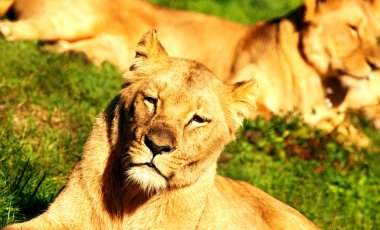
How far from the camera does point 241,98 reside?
179 inches

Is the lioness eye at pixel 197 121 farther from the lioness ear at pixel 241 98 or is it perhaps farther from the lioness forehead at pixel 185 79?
the lioness ear at pixel 241 98

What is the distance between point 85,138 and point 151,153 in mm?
2044

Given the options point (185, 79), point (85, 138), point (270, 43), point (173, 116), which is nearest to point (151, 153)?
point (173, 116)

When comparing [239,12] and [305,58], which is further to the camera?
[239,12]

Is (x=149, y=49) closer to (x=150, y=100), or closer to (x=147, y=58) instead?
(x=147, y=58)

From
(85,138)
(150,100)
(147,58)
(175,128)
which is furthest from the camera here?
(85,138)

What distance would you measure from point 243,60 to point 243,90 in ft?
13.1

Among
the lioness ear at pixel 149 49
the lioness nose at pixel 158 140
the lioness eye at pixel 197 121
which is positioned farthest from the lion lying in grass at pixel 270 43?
the lioness nose at pixel 158 140

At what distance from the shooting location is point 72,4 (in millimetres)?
8242

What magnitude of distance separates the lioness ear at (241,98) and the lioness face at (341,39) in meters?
3.76

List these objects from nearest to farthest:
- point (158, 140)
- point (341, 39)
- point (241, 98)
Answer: point (158, 140), point (241, 98), point (341, 39)

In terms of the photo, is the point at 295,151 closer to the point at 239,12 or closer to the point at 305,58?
the point at 305,58

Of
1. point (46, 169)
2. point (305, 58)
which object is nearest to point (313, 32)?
point (305, 58)

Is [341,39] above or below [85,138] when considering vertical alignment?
above
